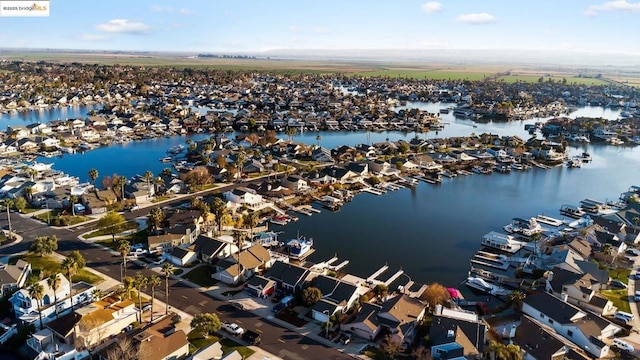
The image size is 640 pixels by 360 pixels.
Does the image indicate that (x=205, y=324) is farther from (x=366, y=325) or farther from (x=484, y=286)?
(x=484, y=286)

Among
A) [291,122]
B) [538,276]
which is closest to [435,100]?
[291,122]

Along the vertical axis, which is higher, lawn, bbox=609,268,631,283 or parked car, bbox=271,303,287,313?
lawn, bbox=609,268,631,283

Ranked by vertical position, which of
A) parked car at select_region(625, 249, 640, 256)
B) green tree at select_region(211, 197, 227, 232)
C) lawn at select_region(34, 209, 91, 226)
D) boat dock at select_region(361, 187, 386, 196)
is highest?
green tree at select_region(211, 197, 227, 232)

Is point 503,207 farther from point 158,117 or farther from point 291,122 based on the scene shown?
point 158,117

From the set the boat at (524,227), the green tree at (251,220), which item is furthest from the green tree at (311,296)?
the boat at (524,227)

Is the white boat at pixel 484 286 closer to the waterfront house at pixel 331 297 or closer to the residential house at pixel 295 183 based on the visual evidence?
the waterfront house at pixel 331 297

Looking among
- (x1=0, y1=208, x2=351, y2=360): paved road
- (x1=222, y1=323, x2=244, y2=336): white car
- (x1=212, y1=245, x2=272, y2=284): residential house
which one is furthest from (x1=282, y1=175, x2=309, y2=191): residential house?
(x1=222, y1=323, x2=244, y2=336): white car

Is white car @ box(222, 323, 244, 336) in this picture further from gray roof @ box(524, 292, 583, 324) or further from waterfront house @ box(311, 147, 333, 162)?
waterfront house @ box(311, 147, 333, 162)
